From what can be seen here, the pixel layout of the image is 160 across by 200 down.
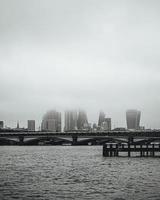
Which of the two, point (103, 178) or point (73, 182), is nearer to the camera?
point (73, 182)

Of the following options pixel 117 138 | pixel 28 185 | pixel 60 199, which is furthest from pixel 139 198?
pixel 117 138

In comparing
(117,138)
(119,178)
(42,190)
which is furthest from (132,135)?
(42,190)

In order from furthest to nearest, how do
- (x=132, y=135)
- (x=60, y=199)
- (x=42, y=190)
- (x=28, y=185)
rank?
(x=132, y=135), (x=28, y=185), (x=42, y=190), (x=60, y=199)

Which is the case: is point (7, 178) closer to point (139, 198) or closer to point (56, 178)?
point (56, 178)

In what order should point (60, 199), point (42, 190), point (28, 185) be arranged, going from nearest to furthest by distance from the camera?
point (60, 199), point (42, 190), point (28, 185)

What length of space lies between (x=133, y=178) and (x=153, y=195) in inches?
552

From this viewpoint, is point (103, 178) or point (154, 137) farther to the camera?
point (154, 137)

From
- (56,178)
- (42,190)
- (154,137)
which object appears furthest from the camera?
(154,137)

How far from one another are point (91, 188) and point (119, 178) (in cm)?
1027

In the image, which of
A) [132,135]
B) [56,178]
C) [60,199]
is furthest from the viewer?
[132,135]

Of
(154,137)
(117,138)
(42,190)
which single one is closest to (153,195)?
(42,190)

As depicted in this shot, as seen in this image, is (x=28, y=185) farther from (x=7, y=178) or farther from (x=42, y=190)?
(x=7, y=178)

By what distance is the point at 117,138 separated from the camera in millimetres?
194875

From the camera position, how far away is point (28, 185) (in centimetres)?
4406
